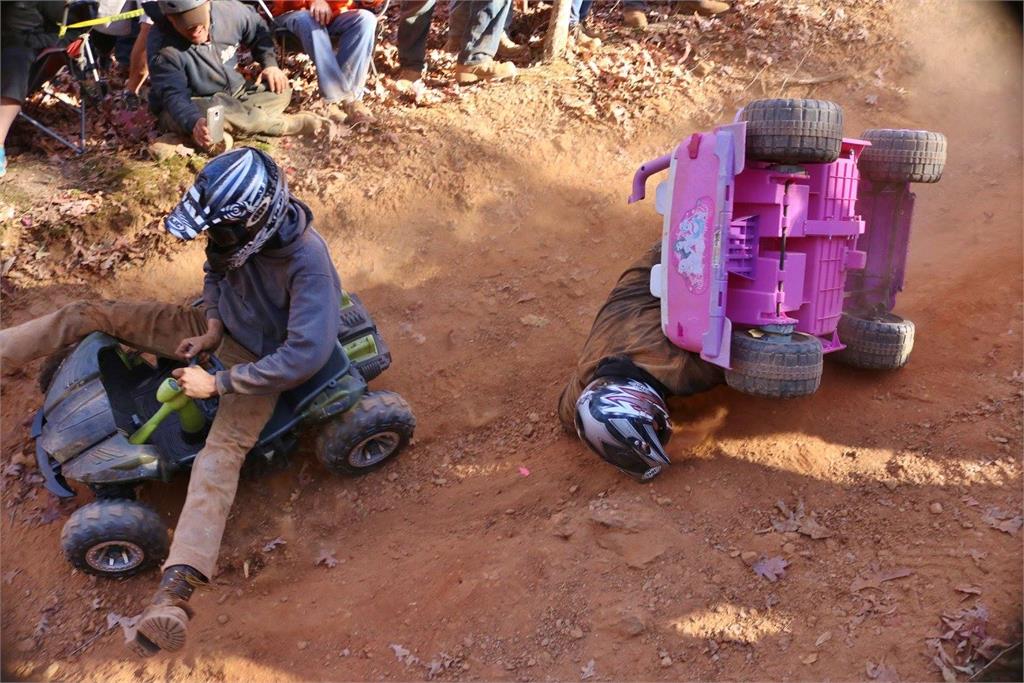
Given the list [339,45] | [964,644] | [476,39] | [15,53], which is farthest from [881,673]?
[15,53]

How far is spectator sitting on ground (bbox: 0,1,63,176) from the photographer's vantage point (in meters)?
6.55

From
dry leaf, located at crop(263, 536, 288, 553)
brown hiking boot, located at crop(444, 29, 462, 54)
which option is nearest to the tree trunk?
brown hiking boot, located at crop(444, 29, 462, 54)

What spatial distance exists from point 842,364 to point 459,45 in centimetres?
515

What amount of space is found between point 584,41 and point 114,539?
629 centimetres

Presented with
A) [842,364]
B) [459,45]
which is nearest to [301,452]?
[842,364]

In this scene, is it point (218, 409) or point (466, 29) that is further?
point (466, 29)

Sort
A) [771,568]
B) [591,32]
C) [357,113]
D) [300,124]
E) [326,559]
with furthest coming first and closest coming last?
[591,32]
[357,113]
[300,124]
[326,559]
[771,568]

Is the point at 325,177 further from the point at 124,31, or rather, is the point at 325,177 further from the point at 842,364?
the point at 842,364

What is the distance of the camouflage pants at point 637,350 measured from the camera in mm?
4191

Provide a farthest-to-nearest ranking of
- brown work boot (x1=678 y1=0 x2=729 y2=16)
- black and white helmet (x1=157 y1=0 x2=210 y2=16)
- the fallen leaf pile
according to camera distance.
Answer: brown work boot (x1=678 y1=0 x2=729 y2=16) < black and white helmet (x1=157 y1=0 x2=210 y2=16) < the fallen leaf pile

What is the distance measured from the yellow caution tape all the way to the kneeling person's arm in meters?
4.90

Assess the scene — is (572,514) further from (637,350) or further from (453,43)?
(453,43)

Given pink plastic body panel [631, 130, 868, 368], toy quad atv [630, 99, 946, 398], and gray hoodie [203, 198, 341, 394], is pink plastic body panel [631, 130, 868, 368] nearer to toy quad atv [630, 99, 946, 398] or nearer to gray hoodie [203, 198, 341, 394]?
toy quad atv [630, 99, 946, 398]

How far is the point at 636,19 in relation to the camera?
26.7 ft
